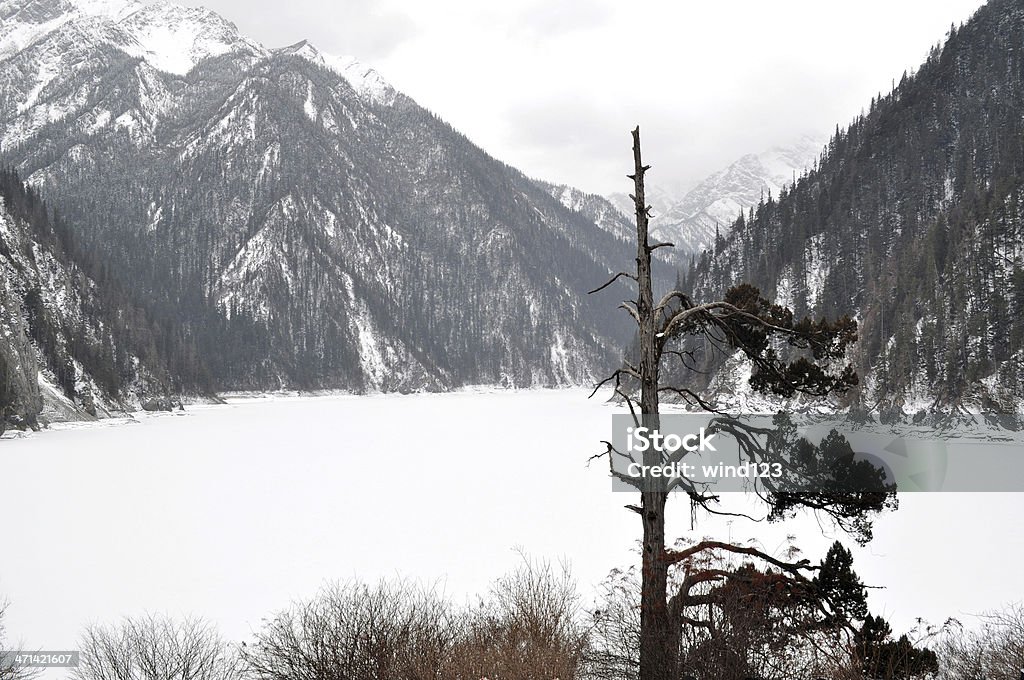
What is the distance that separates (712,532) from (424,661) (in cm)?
1681

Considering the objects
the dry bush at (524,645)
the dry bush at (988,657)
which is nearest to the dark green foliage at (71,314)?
the dry bush at (524,645)

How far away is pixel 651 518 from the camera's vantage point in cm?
997

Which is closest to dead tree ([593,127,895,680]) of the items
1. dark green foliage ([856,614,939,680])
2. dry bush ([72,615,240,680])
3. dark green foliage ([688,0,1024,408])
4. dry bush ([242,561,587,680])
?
dark green foliage ([856,614,939,680])

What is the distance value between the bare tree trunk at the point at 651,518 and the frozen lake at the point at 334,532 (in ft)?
18.1

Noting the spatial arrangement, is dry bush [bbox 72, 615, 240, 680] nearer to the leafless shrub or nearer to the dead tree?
the leafless shrub

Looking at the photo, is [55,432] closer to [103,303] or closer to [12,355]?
[12,355]

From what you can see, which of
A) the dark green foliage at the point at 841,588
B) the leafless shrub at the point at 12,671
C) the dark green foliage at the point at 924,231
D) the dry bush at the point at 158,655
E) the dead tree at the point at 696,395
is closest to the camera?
the dark green foliage at the point at 841,588

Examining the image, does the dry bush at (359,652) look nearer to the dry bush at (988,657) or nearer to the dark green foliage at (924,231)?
the dry bush at (988,657)

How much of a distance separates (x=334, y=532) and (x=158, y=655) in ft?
48.7

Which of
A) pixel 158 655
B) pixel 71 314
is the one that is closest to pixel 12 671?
pixel 158 655

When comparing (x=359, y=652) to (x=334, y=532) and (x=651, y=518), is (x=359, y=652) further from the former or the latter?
(x=334, y=532)

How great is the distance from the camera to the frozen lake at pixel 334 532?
2103 centimetres

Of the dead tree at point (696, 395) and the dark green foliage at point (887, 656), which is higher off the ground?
the dead tree at point (696, 395)

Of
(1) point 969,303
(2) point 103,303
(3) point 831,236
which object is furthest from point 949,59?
(2) point 103,303
